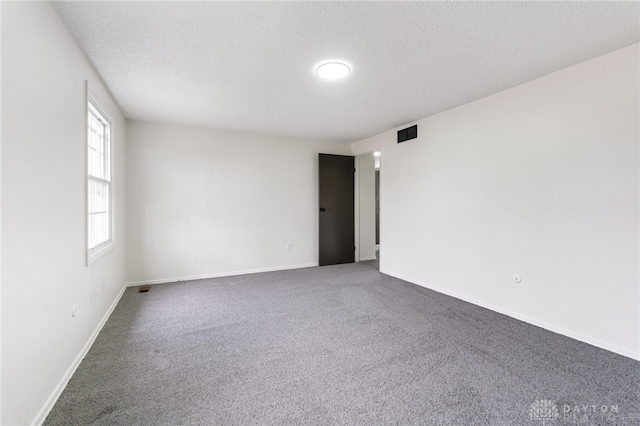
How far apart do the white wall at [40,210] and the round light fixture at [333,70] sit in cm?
177

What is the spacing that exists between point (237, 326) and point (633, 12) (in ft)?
12.0

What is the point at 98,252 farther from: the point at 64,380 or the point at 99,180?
the point at 64,380

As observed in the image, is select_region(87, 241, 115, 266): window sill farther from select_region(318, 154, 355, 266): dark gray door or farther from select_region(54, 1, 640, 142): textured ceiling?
A: select_region(318, 154, 355, 266): dark gray door

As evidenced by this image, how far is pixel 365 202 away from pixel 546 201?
3198 mm

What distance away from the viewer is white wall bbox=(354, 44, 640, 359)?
6.88 feet

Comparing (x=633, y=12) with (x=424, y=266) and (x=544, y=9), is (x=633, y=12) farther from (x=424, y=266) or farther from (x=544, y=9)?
(x=424, y=266)

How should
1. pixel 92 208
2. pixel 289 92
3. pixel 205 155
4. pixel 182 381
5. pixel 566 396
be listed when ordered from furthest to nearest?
pixel 205 155 < pixel 289 92 < pixel 92 208 < pixel 182 381 < pixel 566 396

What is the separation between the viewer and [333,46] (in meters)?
2.03

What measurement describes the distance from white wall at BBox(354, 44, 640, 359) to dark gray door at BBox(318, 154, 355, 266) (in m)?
1.71

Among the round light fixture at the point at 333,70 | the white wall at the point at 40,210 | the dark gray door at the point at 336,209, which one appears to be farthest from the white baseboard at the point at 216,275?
the round light fixture at the point at 333,70

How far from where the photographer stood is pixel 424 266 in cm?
378

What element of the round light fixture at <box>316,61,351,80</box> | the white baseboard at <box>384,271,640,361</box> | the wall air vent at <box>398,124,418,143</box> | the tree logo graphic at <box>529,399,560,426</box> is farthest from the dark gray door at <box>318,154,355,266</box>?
the tree logo graphic at <box>529,399,560,426</box>

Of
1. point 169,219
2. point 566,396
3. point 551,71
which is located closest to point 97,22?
point 169,219

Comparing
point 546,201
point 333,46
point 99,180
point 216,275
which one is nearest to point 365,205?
point 216,275
